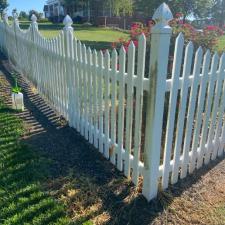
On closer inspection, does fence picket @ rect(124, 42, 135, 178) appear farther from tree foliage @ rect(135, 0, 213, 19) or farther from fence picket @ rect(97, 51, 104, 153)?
tree foliage @ rect(135, 0, 213, 19)

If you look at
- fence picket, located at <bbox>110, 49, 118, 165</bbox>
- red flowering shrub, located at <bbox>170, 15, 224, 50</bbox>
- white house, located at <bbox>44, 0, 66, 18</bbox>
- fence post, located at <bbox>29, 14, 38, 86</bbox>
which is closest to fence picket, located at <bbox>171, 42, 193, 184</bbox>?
fence picket, located at <bbox>110, 49, 118, 165</bbox>

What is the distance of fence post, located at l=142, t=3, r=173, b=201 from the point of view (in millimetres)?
2488

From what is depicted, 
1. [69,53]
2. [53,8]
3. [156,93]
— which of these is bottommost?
[156,93]

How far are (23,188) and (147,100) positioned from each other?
1.72m

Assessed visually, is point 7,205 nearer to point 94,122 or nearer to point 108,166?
point 108,166

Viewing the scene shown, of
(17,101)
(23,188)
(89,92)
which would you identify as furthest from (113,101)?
(17,101)

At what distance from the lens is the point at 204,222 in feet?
9.11

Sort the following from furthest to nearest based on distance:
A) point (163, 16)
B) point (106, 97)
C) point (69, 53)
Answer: point (69, 53) → point (106, 97) → point (163, 16)

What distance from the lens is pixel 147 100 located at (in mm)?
2770

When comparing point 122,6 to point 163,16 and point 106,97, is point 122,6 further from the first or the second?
point 163,16

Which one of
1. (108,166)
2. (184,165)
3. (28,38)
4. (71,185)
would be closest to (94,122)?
(108,166)

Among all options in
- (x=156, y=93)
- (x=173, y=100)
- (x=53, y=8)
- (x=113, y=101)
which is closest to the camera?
(x=156, y=93)

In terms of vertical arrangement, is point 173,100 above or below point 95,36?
above

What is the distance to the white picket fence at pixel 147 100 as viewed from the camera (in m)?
2.72
